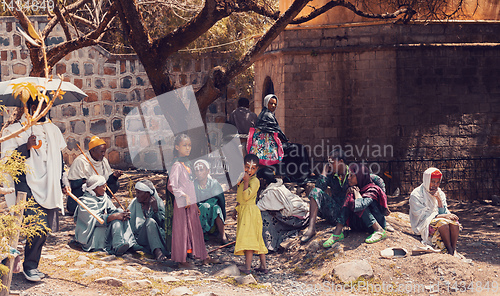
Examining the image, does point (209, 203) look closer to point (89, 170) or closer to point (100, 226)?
point (100, 226)

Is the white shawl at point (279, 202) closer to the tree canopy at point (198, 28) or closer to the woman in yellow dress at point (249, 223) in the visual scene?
the woman in yellow dress at point (249, 223)

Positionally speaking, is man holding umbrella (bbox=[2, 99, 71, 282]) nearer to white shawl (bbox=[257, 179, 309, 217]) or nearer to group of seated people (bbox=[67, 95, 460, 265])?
group of seated people (bbox=[67, 95, 460, 265])

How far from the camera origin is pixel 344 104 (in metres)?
11.9

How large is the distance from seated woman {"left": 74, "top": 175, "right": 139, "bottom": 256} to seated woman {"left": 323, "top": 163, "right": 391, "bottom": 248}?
246cm

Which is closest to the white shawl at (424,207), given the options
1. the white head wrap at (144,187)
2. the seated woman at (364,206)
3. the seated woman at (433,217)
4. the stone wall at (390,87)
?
the seated woman at (433,217)

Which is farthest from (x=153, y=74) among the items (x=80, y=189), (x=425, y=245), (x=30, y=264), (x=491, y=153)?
(x=491, y=153)

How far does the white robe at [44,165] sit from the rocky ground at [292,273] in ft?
2.68

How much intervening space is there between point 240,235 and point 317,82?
20.6 ft

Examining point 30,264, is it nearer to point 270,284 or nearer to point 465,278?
point 270,284

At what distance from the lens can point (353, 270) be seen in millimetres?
6191

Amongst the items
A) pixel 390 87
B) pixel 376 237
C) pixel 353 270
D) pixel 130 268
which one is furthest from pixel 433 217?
pixel 390 87

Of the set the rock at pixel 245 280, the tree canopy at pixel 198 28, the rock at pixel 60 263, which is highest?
the tree canopy at pixel 198 28

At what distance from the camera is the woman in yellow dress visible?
6348mm

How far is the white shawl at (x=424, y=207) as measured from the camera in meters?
6.56
